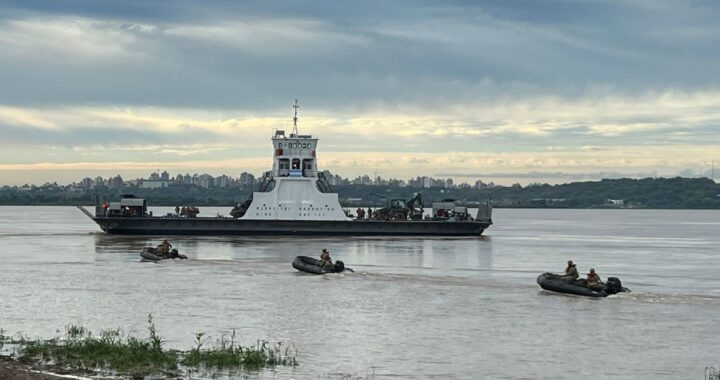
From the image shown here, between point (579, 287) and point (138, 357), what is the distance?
71.3ft

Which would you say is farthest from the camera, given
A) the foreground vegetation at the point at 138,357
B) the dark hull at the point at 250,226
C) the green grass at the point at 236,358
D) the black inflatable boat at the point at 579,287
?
the dark hull at the point at 250,226

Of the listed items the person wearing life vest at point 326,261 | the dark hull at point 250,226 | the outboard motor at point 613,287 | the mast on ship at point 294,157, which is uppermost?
the mast on ship at point 294,157

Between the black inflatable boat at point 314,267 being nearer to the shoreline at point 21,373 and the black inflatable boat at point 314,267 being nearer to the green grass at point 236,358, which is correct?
the green grass at point 236,358

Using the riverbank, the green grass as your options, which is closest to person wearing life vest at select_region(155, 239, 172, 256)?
the green grass

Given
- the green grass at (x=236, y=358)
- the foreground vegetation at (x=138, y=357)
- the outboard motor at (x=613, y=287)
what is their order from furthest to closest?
the outboard motor at (x=613, y=287), the green grass at (x=236, y=358), the foreground vegetation at (x=138, y=357)

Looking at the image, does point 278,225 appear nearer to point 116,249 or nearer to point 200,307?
point 116,249

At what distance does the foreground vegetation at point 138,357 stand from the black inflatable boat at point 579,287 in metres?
17.7

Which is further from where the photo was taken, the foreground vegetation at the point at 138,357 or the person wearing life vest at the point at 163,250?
the person wearing life vest at the point at 163,250

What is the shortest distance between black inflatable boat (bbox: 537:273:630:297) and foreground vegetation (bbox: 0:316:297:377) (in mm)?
17720

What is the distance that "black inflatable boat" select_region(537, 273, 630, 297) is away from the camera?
125 feet

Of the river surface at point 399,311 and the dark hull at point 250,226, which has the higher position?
the dark hull at point 250,226

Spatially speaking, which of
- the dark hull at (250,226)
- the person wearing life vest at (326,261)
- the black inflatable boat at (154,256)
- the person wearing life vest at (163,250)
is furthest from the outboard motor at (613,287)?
the dark hull at (250,226)

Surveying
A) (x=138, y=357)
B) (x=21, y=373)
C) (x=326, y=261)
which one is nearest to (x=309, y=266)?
(x=326, y=261)

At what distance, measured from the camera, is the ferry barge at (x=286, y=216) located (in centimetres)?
7931
